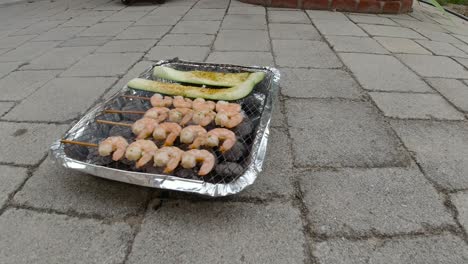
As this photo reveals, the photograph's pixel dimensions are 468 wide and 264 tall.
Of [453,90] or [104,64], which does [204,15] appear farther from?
[453,90]

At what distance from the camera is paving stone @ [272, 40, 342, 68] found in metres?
3.68

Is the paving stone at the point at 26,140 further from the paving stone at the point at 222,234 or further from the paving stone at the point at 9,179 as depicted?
the paving stone at the point at 222,234

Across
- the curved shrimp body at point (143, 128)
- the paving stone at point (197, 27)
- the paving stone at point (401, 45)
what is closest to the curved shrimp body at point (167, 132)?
the curved shrimp body at point (143, 128)

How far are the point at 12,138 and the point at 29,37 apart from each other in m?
3.57

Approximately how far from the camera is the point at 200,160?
1.71m

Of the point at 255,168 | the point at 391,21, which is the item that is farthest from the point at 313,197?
the point at 391,21

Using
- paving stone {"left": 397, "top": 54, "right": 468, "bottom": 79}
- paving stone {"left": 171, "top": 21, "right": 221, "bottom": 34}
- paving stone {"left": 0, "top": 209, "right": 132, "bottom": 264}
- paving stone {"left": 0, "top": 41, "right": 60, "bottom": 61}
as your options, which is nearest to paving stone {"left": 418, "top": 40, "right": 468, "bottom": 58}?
paving stone {"left": 397, "top": 54, "right": 468, "bottom": 79}

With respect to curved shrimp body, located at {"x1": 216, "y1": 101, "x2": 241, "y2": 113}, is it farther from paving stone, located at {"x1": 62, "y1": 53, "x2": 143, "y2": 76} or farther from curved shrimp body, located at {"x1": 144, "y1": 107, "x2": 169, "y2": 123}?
paving stone, located at {"x1": 62, "y1": 53, "x2": 143, "y2": 76}

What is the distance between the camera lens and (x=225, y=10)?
20.2 ft

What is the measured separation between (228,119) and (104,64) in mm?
2449

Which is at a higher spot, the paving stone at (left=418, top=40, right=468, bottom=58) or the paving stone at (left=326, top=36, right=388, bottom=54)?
the paving stone at (left=326, top=36, right=388, bottom=54)

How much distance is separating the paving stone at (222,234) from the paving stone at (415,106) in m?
1.59

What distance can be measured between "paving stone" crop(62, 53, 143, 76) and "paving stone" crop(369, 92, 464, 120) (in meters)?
2.75

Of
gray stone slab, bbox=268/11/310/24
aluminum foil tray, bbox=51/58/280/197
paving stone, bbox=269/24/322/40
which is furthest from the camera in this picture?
gray stone slab, bbox=268/11/310/24
